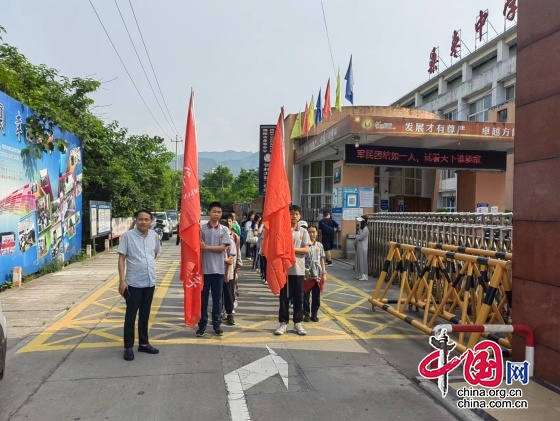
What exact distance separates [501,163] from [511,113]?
626 inches

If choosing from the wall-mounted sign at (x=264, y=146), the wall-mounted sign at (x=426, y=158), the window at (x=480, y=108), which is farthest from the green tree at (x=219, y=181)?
the wall-mounted sign at (x=426, y=158)

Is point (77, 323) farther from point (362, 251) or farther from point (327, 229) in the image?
point (327, 229)

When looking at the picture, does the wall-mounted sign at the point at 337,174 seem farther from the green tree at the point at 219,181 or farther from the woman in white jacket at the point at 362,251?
the green tree at the point at 219,181

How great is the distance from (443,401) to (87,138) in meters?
15.3

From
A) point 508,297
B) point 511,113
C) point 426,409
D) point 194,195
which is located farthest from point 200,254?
point 511,113

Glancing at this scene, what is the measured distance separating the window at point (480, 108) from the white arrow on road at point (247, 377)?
115 ft

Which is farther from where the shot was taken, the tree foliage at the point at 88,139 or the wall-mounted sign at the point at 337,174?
the wall-mounted sign at the point at 337,174

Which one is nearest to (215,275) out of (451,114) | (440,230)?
(440,230)

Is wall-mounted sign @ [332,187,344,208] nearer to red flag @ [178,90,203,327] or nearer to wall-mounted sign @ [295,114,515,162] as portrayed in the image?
wall-mounted sign @ [295,114,515,162]

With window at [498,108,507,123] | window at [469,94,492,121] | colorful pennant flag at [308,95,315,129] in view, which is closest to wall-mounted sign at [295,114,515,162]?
colorful pennant flag at [308,95,315,129]

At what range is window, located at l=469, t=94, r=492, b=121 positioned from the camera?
115 feet

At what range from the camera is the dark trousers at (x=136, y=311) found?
5.17 metres

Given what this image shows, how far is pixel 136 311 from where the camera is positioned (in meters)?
5.31

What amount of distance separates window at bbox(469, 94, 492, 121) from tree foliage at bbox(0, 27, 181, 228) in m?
24.4
